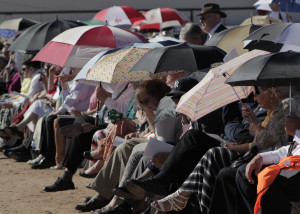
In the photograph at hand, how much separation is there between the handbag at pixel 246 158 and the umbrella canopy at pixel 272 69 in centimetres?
49

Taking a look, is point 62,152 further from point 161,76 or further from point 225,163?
point 225,163

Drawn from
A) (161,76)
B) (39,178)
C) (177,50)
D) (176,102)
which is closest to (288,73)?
(176,102)

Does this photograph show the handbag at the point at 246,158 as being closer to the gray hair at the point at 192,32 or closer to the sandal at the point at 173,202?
the sandal at the point at 173,202

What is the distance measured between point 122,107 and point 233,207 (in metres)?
3.67

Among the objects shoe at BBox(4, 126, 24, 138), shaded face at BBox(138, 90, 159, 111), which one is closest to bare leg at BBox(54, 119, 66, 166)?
shoe at BBox(4, 126, 24, 138)

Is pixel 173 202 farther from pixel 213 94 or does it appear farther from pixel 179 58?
pixel 179 58

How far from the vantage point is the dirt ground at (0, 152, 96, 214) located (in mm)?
7730

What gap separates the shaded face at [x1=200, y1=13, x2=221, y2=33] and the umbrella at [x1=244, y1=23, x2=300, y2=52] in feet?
12.7

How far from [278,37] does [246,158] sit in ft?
4.57

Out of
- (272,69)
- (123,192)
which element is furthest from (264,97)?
(123,192)

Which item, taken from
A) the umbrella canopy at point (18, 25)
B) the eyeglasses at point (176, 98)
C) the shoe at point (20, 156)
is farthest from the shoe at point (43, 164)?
the umbrella canopy at point (18, 25)

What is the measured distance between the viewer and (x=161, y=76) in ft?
27.6

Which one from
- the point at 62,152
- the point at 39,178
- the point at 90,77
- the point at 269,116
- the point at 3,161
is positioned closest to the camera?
the point at 269,116

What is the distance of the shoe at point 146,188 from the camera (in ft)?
19.6
